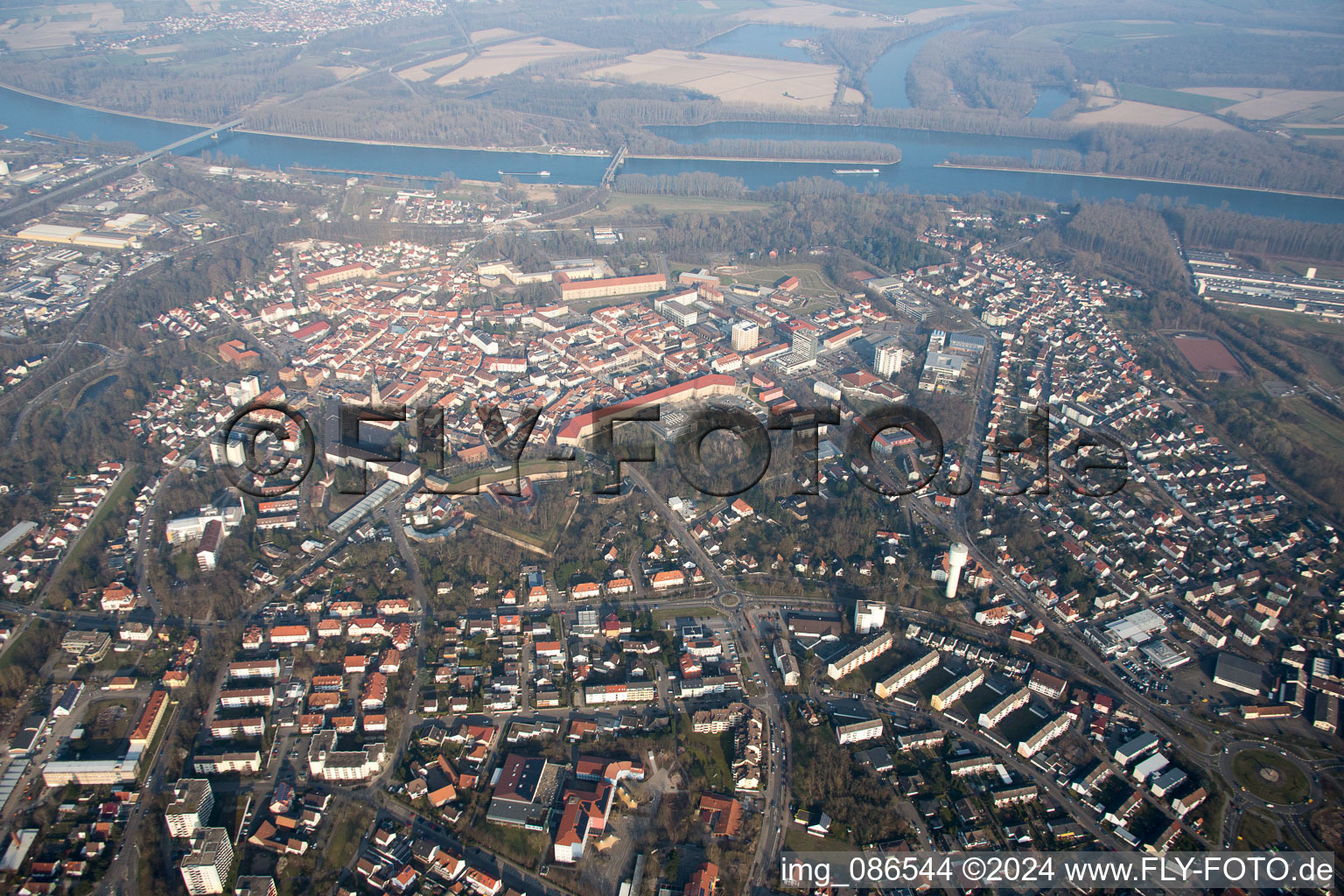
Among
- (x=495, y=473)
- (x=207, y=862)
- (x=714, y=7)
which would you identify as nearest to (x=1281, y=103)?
(x=714, y=7)

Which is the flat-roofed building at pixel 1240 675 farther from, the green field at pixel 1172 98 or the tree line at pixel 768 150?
the green field at pixel 1172 98

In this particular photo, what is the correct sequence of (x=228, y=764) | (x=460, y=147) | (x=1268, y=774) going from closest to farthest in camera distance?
(x=228, y=764) → (x=1268, y=774) → (x=460, y=147)

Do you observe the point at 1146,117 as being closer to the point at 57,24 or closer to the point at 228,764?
the point at 228,764

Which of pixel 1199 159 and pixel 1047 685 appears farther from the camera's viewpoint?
pixel 1199 159

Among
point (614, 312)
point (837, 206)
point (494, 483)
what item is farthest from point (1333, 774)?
point (837, 206)

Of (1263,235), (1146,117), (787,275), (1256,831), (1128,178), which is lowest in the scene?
(1256,831)

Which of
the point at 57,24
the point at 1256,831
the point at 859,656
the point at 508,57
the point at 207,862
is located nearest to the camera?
the point at 207,862

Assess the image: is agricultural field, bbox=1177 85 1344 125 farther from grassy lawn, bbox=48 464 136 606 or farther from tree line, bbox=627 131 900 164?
grassy lawn, bbox=48 464 136 606

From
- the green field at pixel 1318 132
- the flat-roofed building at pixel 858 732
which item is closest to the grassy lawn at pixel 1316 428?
the flat-roofed building at pixel 858 732

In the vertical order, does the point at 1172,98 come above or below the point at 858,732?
above
